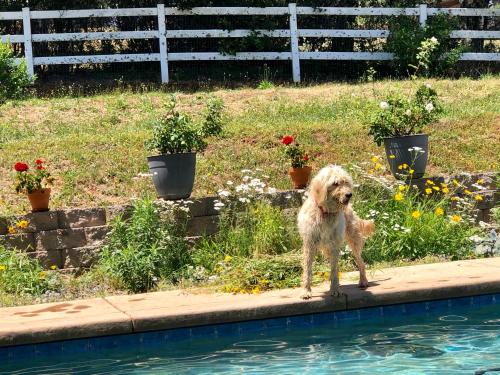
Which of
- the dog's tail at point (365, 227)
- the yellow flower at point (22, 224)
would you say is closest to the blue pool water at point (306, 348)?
the dog's tail at point (365, 227)

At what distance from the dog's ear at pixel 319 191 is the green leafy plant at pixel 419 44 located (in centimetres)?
1205

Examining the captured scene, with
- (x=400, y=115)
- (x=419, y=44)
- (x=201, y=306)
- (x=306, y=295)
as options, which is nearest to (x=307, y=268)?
(x=306, y=295)

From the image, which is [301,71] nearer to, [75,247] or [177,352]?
[75,247]

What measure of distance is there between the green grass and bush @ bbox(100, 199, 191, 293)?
6.09ft

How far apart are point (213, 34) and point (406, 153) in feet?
30.0

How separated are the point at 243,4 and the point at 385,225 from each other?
11.4 meters

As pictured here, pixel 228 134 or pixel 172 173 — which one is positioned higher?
pixel 228 134

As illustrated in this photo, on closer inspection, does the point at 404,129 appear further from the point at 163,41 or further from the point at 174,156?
the point at 163,41

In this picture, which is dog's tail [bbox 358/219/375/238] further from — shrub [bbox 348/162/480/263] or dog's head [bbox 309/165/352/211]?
shrub [bbox 348/162/480/263]

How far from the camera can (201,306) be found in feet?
20.9

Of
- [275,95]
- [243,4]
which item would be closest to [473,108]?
[275,95]

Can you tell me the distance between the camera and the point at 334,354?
233 inches

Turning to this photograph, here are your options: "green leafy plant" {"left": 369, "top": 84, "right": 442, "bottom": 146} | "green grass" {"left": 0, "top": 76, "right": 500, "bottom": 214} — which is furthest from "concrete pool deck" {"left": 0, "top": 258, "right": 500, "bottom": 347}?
"green grass" {"left": 0, "top": 76, "right": 500, "bottom": 214}

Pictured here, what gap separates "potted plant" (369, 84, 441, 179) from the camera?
9289mm
